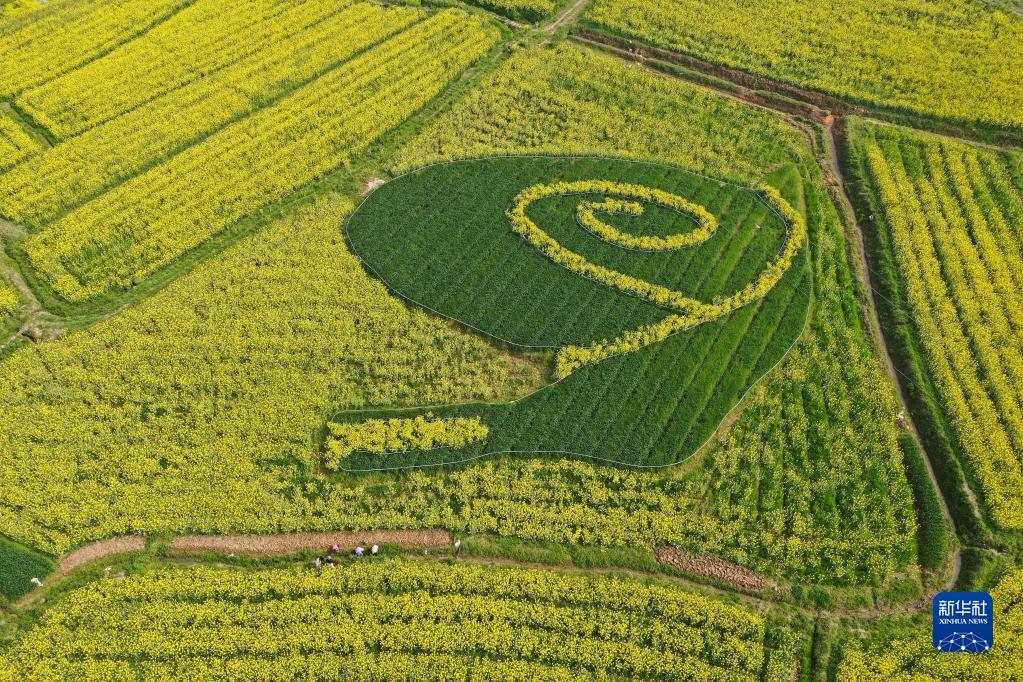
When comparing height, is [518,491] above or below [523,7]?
below

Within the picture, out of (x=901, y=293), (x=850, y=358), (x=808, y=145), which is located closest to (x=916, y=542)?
(x=850, y=358)

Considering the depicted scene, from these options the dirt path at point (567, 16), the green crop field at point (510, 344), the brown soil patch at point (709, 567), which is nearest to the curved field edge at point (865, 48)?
the green crop field at point (510, 344)

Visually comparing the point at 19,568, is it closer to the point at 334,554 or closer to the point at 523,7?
the point at 334,554

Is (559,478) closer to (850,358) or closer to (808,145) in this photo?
(850,358)

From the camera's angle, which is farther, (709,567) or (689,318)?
(689,318)

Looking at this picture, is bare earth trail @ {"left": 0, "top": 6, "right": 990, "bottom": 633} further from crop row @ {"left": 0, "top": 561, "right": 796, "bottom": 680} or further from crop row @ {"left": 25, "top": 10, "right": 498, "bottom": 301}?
crop row @ {"left": 25, "top": 10, "right": 498, "bottom": 301}

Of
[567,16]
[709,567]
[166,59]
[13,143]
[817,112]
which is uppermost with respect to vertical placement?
[567,16]

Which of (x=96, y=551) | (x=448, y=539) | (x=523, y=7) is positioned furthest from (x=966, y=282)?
(x=96, y=551)
